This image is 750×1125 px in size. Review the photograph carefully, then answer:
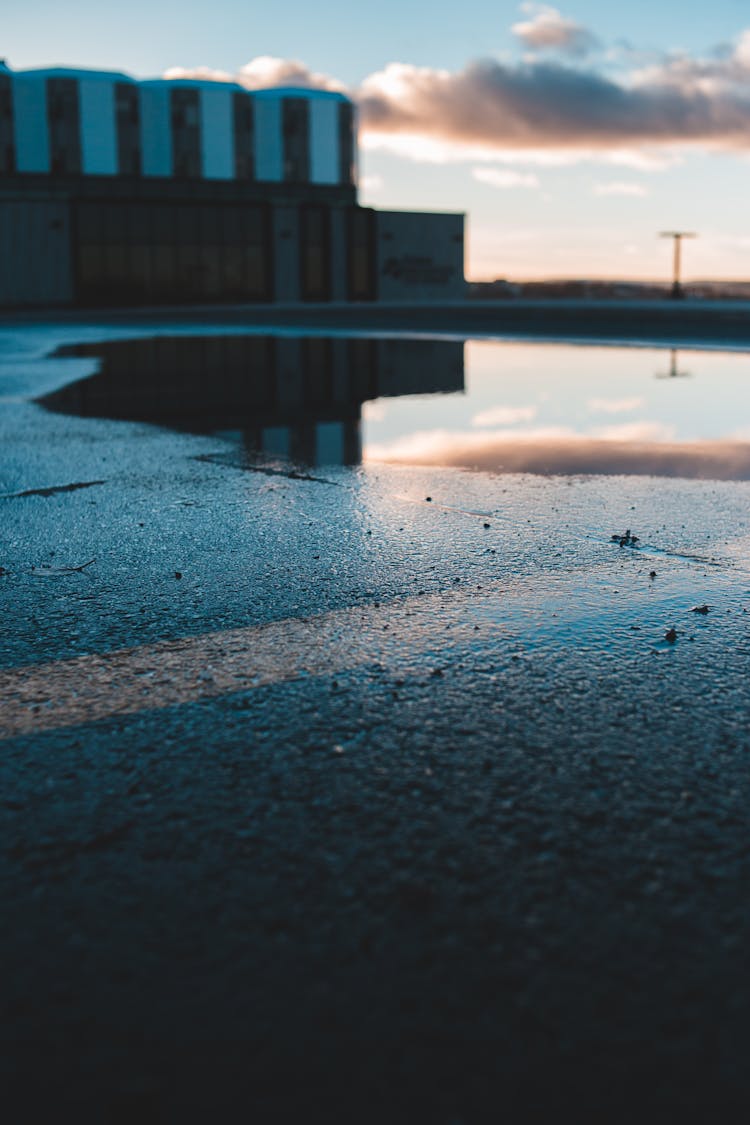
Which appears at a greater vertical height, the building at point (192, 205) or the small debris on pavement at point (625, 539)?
the building at point (192, 205)

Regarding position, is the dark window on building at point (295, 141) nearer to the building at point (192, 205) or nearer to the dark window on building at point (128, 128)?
the building at point (192, 205)

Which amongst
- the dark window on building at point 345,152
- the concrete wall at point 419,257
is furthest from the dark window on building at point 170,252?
the dark window on building at point 345,152

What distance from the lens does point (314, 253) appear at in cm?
6212

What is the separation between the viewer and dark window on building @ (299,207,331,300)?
6144 centimetres

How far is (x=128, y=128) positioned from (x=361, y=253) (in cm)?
1784

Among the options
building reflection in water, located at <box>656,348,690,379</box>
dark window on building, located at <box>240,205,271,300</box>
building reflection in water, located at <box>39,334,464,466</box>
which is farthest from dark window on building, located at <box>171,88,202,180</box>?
building reflection in water, located at <box>656,348,690,379</box>

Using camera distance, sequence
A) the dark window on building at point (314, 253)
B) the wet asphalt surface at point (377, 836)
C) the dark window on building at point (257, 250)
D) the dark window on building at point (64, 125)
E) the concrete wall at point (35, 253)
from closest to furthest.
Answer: the wet asphalt surface at point (377, 836), the concrete wall at point (35, 253), the dark window on building at point (257, 250), the dark window on building at point (314, 253), the dark window on building at point (64, 125)

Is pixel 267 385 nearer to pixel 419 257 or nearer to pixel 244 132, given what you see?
pixel 419 257

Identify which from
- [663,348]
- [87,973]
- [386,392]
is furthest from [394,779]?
[663,348]

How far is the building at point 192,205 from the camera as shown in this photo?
54.9 metres

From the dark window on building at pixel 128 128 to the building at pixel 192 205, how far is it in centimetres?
9

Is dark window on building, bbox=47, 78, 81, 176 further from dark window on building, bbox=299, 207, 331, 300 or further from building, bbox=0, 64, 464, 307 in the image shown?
dark window on building, bbox=299, 207, 331, 300

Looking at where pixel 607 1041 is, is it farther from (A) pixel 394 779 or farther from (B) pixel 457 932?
(A) pixel 394 779

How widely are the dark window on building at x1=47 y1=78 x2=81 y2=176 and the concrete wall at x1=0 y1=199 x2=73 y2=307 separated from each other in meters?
13.3
